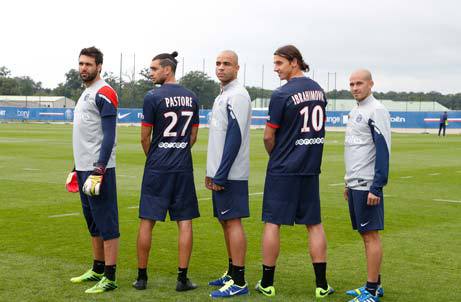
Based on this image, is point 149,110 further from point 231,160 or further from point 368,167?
point 368,167

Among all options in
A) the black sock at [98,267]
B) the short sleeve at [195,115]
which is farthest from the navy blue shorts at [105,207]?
the short sleeve at [195,115]

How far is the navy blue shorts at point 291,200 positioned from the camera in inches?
267

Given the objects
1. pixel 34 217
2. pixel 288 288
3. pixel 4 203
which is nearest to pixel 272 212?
pixel 288 288

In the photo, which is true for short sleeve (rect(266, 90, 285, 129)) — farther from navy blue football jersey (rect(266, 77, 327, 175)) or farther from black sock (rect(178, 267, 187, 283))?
black sock (rect(178, 267, 187, 283))

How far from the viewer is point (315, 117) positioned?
22.2ft

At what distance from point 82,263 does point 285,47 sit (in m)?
3.12

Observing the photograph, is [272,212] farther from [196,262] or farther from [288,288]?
[196,262]

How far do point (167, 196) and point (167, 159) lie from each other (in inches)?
13.6

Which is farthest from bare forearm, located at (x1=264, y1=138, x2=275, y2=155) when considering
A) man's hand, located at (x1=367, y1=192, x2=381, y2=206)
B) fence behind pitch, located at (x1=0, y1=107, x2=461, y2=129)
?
fence behind pitch, located at (x1=0, y1=107, x2=461, y2=129)

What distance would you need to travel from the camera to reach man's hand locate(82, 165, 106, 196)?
6.69m

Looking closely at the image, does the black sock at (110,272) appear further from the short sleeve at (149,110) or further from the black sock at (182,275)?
the short sleeve at (149,110)

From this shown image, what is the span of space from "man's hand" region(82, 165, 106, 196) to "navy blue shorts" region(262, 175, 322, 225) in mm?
1472

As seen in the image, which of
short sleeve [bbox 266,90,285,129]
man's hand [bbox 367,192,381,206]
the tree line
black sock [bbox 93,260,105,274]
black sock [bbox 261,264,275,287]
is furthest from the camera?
the tree line

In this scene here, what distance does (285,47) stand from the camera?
686cm
